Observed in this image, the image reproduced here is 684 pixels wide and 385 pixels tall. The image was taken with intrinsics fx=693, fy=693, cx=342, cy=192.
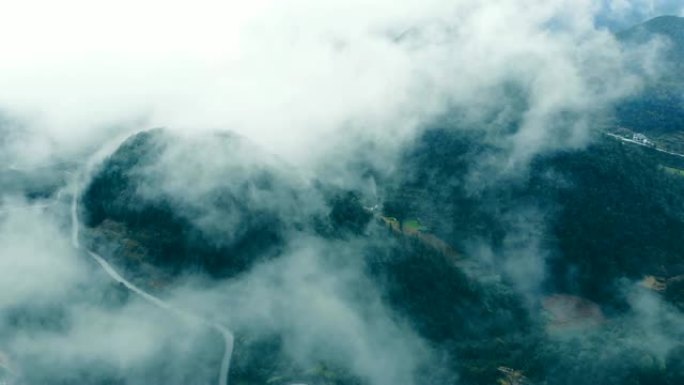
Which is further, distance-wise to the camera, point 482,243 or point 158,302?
point 482,243

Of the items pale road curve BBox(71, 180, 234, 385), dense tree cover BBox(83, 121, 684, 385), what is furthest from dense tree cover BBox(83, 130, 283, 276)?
pale road curve BBox(71, 180, 234, 385)

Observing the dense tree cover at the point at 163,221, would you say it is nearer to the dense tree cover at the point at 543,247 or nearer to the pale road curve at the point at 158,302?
the pale road curve at the point at 158,302

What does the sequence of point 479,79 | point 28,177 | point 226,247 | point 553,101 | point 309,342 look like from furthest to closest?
point 479,79 < point 553,101 < point 28,177 < point 226,247 < point 309,342

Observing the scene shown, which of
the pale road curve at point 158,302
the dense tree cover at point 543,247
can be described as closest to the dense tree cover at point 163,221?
the pale road curve at point 158,302

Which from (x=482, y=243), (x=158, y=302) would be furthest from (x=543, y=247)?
(x=158, y=302)

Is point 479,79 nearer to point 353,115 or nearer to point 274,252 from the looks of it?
point 353,115

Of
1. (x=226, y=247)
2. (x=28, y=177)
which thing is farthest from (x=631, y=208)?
(x=28, y=177)

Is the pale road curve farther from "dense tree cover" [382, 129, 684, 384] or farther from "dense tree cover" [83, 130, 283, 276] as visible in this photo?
"dense tree cover" [382, 129, 684, 384]

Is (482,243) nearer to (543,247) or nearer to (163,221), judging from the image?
(543,247)
